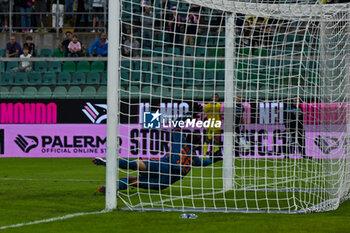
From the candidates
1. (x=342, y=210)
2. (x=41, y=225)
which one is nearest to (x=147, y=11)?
(x=342, y=210)

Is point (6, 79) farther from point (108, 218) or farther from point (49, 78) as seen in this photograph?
point (108, 218)

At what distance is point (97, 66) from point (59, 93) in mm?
1808

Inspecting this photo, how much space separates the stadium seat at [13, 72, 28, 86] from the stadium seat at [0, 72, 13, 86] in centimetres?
24

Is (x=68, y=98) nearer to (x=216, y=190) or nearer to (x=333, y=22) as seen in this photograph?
(x=216, y=190)

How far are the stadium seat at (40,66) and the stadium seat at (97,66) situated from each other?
5.04 feet

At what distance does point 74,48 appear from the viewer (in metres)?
23.9

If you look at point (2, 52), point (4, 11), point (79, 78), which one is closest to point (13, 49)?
point (2, 52)

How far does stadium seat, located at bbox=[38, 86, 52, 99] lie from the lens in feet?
70.9

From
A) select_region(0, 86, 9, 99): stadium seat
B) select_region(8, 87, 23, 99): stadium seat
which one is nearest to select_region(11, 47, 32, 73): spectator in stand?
select_region(8, 87, 23, 99): stadium seat

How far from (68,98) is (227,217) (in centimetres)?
1373

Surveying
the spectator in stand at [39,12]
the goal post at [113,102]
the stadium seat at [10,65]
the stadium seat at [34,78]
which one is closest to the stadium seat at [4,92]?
the stadium seat at [10,65]

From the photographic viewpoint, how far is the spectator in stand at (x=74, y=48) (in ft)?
78.3

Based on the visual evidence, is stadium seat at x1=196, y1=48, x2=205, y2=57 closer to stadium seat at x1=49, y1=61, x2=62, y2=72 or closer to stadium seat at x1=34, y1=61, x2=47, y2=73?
stadium seat at x1=49, y1=61, x2=62, y2=72

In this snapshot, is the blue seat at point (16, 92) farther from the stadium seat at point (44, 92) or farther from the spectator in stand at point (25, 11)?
the spectator in stand at point (25, 11)
